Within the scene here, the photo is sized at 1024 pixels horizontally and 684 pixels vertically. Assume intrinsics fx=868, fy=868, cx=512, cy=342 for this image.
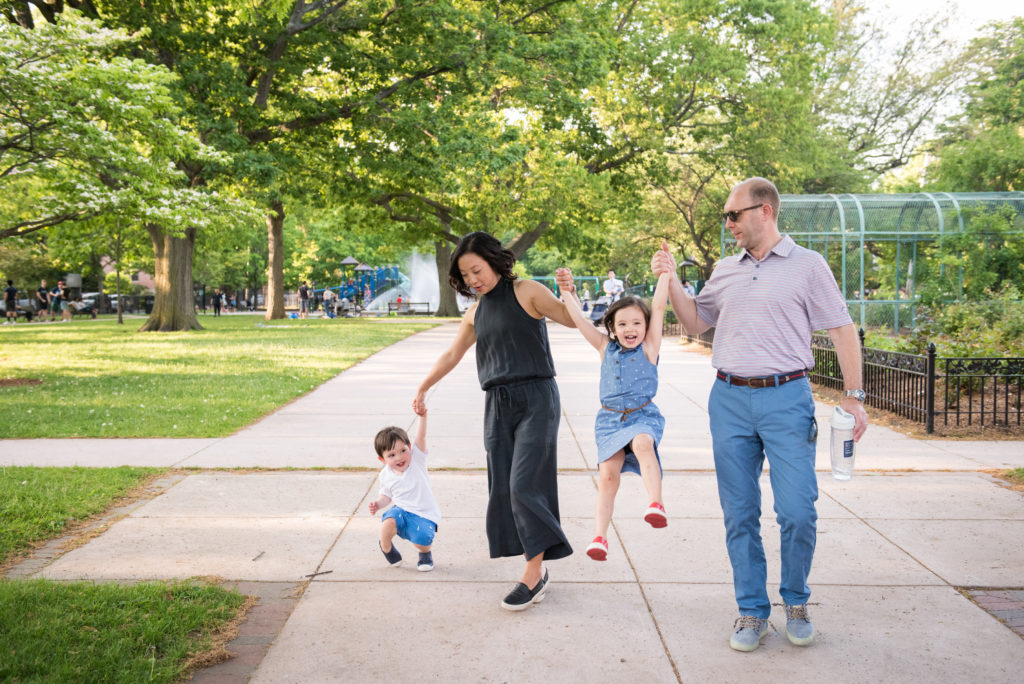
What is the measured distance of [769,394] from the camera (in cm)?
376

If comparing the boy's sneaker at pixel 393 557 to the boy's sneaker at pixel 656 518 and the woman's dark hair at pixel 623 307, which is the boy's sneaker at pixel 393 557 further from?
the woman's dark hair at pixel 623 307

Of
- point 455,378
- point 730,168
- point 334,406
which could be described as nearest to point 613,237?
point 730,168

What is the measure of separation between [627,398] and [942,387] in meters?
8.39

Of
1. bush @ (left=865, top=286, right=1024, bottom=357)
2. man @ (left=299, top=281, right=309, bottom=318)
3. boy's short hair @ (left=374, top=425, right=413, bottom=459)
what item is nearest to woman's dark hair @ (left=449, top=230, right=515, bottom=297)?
boy's short hair @ (left=374, top=425, right=413, bottom=459)

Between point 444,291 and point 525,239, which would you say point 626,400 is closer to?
point 525,239

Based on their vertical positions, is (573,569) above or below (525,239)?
below

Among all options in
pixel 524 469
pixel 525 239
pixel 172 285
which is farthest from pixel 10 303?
pixel 524 469

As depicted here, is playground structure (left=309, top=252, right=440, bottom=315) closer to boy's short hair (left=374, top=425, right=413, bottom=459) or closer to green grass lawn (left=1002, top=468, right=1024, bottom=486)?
green grass lawn (left=1002, top=468, right=1024, bottom=486)

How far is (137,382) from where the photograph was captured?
13.4 m

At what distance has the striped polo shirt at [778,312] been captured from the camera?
378cm

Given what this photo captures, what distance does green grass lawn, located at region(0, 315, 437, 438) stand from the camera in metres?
9.66

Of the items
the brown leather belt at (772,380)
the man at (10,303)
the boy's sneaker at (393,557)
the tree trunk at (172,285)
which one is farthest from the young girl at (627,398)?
the man at (10,303)

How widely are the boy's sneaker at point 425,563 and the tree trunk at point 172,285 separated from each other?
2529 cm

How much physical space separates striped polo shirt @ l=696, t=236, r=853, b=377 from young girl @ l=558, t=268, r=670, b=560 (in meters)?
0.44
